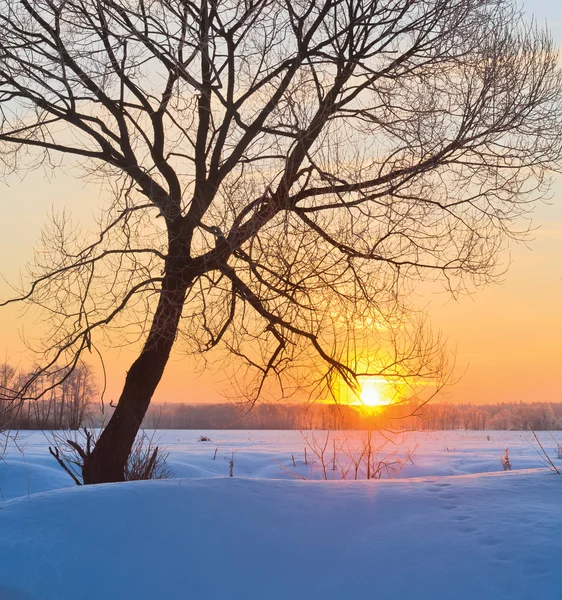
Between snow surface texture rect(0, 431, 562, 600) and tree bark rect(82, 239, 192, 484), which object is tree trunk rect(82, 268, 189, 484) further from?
snow surface texture rect(0, 431, 562, 600)

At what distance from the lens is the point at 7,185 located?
756 centimetres

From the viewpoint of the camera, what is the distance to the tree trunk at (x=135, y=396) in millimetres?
6887

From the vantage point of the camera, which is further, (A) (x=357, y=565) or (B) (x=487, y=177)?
(B) (x=487, y=177)

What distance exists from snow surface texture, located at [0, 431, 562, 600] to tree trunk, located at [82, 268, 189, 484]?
285 centimetres

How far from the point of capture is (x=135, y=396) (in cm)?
720

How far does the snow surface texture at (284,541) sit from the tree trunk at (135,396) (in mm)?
2851

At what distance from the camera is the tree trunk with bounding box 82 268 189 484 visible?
6887mm

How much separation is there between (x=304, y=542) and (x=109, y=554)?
3.15 feet

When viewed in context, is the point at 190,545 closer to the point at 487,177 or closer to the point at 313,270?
the point at 313,270

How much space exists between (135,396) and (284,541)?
4.25 metres

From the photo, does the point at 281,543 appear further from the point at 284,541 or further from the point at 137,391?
the point at 137,391

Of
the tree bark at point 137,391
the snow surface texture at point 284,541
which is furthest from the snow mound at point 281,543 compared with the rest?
the tree bark at point 137,391

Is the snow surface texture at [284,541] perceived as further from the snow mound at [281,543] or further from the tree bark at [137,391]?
the tree bark at [137,391]

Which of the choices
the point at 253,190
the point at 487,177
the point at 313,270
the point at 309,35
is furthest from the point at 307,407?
the point at 309,35
